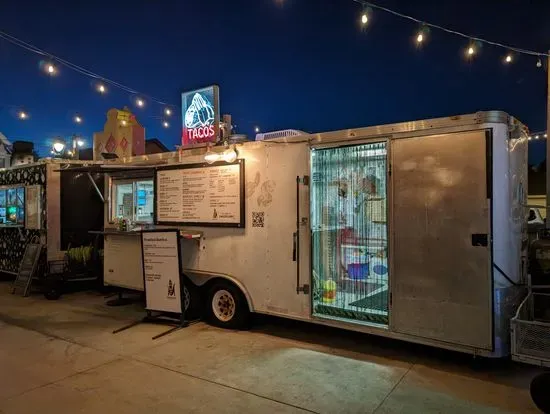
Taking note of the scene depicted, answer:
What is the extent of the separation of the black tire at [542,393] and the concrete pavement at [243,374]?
0.90 feet

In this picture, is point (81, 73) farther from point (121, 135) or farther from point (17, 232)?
point (17, 232)

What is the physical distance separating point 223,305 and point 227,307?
3.5 inches

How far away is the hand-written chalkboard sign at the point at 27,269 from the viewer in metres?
9.12

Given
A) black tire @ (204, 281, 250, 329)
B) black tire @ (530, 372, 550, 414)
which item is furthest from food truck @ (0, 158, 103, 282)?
black tire @ (530, 372, 550, 414)

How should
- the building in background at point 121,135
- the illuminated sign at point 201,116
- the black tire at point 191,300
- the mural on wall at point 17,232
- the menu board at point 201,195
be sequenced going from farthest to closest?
the building in background at point 121,135 < the mural on wall at point 17,232 < the black tire at point 191,300 < the illuminated sign at point 201,116 < the menu board at point 201,195

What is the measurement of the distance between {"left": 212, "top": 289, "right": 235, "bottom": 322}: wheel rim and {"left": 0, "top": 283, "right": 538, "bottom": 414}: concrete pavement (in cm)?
25

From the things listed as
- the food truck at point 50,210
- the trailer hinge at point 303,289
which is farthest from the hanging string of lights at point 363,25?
the trailer hinge at point 303,289

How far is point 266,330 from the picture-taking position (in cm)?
625

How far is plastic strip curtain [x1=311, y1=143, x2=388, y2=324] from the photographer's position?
5273mm

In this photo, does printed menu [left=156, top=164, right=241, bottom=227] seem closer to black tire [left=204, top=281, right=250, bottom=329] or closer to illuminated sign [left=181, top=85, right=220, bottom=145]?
illuminated sign [left=181, top=85, right=220, bottom=145]

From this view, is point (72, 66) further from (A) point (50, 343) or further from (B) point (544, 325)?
(B) point (544, 325)

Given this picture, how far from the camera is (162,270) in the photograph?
254 inches

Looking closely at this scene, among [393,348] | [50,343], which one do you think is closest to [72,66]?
[50,343]

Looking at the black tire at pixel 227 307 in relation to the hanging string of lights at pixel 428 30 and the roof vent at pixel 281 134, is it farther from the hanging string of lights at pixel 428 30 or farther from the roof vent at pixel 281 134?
the hanging string of lights at pixel 428 30
